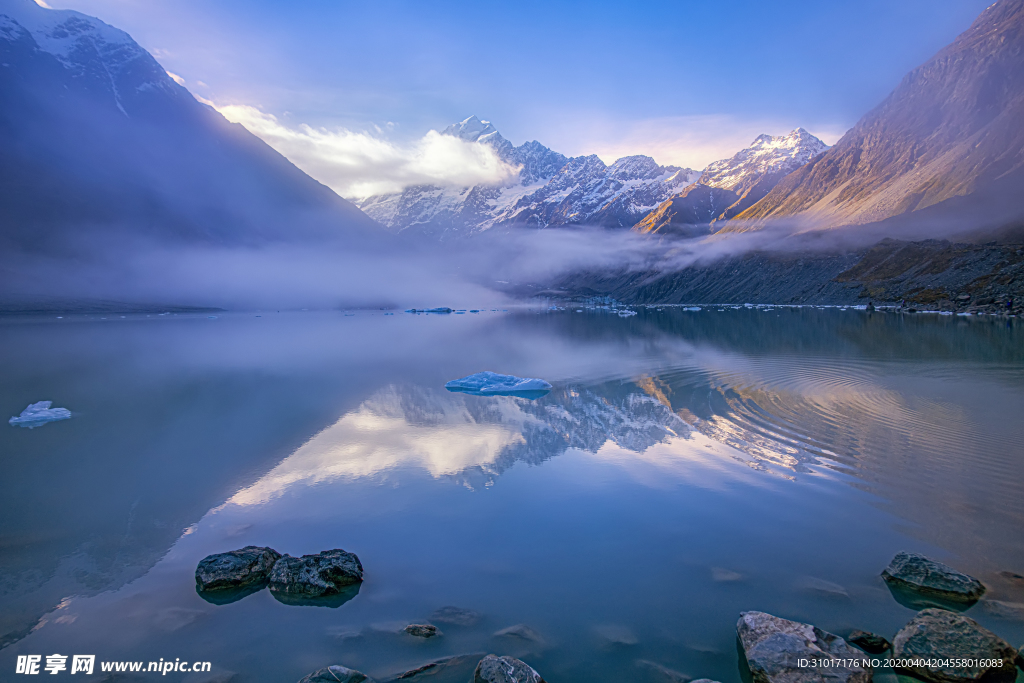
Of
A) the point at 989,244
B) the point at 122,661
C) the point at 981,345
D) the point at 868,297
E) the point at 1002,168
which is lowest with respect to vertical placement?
the point at 122,661

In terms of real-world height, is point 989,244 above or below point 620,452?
above

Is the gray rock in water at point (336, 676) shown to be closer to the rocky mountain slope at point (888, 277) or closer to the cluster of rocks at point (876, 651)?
the cluster of rocks at point (876, 651)

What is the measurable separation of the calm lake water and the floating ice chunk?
527 millimetres

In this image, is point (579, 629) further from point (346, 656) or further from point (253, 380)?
point (253, 380)

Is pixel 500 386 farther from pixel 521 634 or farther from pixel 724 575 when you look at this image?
pixel 521 634

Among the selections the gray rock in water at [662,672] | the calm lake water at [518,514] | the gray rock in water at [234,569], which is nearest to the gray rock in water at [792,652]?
the calm lake water at [518,514]

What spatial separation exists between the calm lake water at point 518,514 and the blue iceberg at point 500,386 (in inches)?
47.6

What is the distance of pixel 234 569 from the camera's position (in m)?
8.47

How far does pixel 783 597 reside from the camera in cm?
768

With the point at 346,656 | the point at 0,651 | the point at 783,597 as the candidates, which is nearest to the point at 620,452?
the point at 783,597

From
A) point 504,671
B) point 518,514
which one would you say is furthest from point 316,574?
point 518,514

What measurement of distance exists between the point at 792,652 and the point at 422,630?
4609 millimetres

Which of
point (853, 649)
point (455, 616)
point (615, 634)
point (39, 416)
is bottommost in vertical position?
point (39, 416)

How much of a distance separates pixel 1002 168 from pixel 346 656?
225287 millimetres
